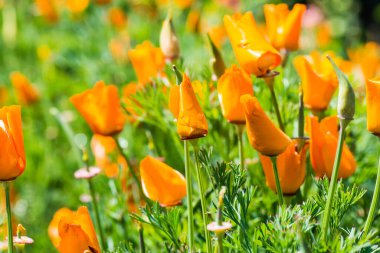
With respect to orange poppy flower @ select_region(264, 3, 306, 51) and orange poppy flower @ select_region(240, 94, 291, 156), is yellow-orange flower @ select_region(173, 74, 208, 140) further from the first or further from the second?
orange poppy flower @ select_region(264, 3, 306, 51)

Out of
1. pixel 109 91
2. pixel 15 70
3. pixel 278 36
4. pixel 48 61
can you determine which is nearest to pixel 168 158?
pixel 109 91

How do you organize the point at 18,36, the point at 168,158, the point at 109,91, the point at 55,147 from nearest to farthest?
the point at 109,91 → the point at 168,158 → the point at 55,147 → the point at 18,36

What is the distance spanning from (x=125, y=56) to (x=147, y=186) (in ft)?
5.68

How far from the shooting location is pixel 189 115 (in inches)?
36.6

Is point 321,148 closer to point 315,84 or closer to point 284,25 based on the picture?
point 315,84

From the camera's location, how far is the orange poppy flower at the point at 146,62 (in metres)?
1.45

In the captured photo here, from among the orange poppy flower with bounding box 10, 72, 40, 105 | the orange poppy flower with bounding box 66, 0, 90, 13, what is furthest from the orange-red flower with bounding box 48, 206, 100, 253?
the orange poppy flower with bounding box 66, 0, 90, 13

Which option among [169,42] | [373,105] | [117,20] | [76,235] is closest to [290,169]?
[373,105]

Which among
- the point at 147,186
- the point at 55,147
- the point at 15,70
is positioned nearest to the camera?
the point at 147,186

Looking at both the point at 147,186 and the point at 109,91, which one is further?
the point at 109,91

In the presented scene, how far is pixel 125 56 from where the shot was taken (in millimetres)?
2764

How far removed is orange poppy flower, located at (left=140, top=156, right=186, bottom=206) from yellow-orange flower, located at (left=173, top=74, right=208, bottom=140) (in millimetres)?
152

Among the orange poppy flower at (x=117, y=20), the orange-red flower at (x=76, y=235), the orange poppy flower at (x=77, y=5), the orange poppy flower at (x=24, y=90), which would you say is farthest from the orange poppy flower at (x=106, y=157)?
the orange poppy flower at (x=77, y=5)

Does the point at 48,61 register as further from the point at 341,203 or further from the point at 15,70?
the point at 341,203
